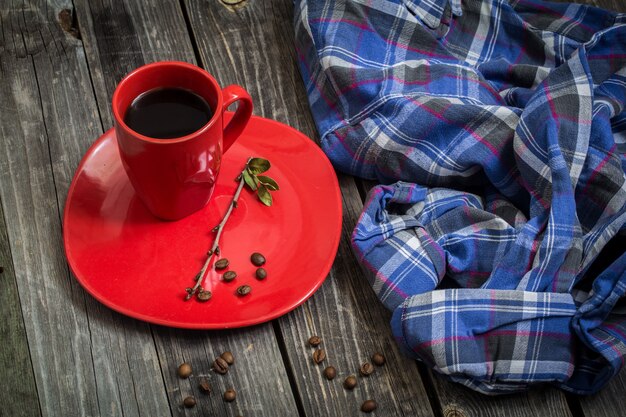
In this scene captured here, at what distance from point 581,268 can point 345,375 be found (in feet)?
1.33

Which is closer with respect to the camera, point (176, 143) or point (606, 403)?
point (176, 143)

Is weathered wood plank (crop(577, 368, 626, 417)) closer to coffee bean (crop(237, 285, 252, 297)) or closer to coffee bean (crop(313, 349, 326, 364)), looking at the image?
coffee bean (crop(313, 349, 326, 364))

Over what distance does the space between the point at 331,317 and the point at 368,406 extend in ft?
0.50

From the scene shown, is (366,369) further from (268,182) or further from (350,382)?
(268,182)

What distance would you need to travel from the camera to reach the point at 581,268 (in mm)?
1107

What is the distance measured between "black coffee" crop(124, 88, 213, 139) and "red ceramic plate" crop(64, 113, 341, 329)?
20cm

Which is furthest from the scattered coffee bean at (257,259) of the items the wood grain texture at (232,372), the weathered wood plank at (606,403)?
the weathered wood plank at (606,403)

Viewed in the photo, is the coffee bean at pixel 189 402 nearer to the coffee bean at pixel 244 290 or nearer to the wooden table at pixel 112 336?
the wooden table at pixel 112 336

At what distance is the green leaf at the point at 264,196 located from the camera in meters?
1.14

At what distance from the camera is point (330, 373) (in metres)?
1.11

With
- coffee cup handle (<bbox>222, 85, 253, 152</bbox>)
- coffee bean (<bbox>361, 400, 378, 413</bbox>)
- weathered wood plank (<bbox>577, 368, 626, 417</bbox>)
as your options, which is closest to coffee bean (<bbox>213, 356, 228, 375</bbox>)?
coffee bean (<bbox>361, 400, 378, 413</bbox>)

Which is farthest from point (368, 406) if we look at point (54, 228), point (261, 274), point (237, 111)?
point (54, 228)

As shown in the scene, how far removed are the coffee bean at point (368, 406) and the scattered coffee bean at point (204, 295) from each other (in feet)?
0.95

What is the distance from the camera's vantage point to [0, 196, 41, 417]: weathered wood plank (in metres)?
1.08
